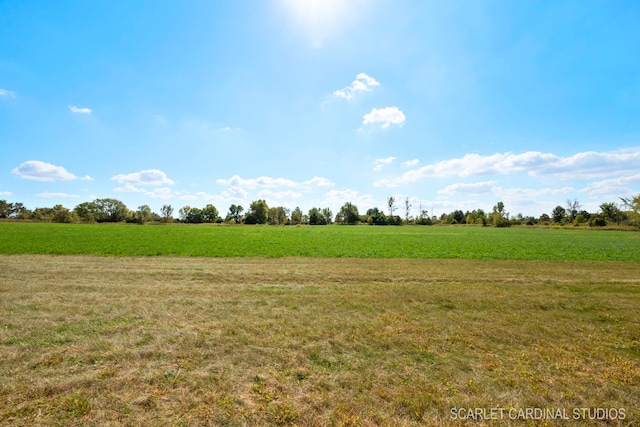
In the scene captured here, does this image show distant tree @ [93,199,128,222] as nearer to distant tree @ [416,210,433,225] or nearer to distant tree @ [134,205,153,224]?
distant tree @ [134,205,153,224]

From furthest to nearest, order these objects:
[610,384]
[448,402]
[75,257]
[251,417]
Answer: [75,257] < [610,384] < [448,402] < [251,417]

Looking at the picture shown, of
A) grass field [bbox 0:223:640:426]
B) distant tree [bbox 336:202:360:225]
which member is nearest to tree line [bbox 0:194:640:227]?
distant tree [bbox 336:202:360:225]

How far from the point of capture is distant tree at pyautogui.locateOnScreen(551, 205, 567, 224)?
11656cm

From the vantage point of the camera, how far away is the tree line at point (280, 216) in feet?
307

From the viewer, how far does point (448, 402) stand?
3875mm

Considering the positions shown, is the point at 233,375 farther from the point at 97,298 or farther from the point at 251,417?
the point at 97,298

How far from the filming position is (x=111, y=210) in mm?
109188

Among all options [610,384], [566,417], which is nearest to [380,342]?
[566,417]

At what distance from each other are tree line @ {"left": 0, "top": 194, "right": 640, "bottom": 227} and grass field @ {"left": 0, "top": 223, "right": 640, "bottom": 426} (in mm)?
113977

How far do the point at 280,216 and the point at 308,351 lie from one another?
410 ft

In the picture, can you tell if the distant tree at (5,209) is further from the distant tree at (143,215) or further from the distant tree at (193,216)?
the distant tree at (193,216)

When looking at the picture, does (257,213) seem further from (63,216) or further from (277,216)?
(63,216)

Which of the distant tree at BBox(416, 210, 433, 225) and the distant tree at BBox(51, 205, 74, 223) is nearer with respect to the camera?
the distant tree at BBox(51, 205, 74, 223)

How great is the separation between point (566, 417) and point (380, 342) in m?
3.02
